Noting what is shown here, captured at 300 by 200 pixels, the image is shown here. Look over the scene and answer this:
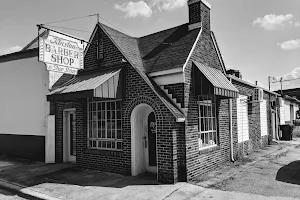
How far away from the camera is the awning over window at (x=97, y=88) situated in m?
7.14

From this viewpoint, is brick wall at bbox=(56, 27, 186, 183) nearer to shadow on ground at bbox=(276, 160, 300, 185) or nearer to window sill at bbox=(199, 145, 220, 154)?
window sill at bbox=(199, 145, 220, 154)

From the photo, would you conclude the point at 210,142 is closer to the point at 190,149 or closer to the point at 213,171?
the point at 213,171

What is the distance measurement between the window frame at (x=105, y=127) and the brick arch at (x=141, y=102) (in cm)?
48

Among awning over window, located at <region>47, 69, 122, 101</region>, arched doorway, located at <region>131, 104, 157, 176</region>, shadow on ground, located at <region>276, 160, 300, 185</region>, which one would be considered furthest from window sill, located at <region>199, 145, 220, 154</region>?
awning over window, located at <region>47, 69, 122, 101</region>

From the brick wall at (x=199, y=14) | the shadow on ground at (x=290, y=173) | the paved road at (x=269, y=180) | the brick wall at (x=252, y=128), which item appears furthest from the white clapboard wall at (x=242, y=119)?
the brick wall at (x=199, y=14)

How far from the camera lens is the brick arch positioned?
7316mm

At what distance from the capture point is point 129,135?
7.88m

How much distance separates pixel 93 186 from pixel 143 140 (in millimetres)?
2180

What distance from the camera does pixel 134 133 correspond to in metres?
7.83

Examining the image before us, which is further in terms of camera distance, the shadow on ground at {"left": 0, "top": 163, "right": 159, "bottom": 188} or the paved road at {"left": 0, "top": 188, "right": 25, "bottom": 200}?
the shadow on ground at {"left": 0, "top": 163, "right": 159, "bottom": 188}

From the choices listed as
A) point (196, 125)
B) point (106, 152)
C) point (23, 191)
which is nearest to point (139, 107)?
point (196, 125)

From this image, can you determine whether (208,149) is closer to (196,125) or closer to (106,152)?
(196,125)

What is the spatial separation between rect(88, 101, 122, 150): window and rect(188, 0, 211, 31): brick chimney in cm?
401

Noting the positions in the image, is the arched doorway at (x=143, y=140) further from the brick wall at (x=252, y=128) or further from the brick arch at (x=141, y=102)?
the brick wall at (x=252, y=128)
